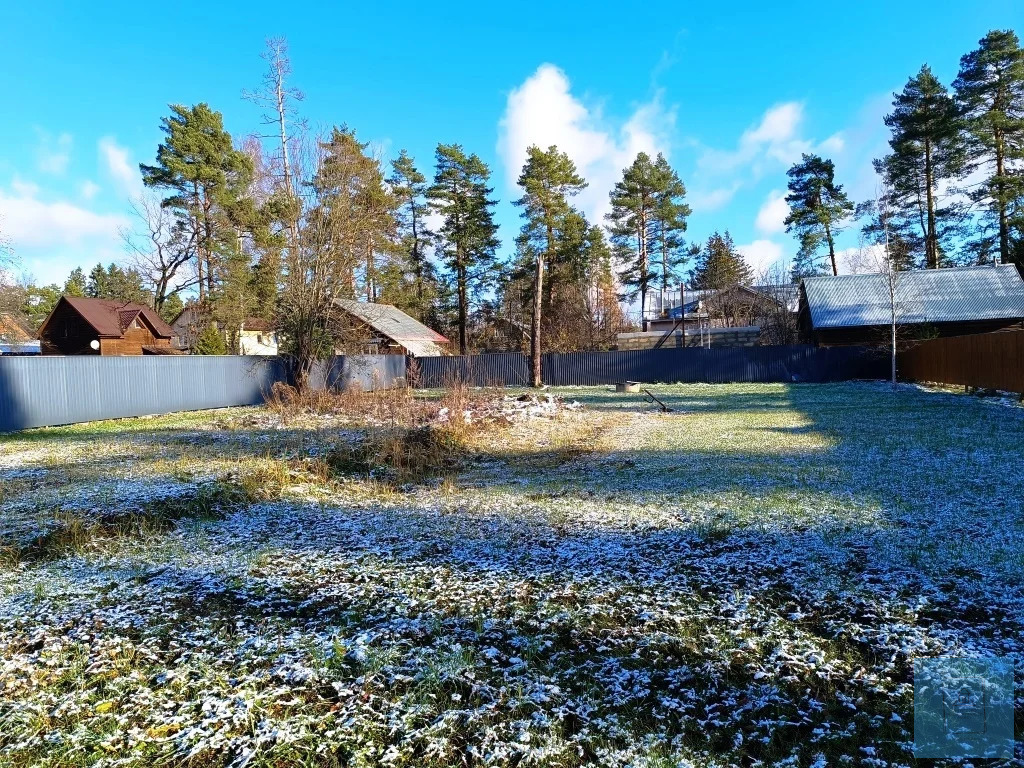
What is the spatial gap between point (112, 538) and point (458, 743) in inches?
143

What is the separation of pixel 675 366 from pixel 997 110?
57.9 feet

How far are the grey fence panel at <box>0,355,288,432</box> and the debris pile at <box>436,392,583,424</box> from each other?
897 cm

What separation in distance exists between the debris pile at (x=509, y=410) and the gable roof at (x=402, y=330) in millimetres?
13307

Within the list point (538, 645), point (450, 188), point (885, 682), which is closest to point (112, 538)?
point (538, 645)

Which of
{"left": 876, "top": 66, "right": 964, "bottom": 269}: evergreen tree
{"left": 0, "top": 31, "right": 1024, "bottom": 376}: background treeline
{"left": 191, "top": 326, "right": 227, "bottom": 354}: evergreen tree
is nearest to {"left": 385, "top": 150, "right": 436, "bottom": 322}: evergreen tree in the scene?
{"left": 0, "top": 31, "right": 1024, "bottom": 376}: background treeline

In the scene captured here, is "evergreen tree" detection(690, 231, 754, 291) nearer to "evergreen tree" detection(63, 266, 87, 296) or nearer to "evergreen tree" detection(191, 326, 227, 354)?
"evergreen tree" detection(191, 326, 227, 354)

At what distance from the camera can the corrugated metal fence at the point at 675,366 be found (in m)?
21.5

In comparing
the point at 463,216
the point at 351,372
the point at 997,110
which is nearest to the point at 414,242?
the point at 463,216

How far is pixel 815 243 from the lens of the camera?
31.0m

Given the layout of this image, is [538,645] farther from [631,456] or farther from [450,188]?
[450,188]

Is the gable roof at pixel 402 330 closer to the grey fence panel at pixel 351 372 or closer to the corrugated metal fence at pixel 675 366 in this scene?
the grey fence panel at pixel 351 372

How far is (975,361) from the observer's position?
13.8 m

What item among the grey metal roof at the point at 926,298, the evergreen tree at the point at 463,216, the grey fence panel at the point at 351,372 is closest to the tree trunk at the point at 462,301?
the evergreen tree at the point at 463,216

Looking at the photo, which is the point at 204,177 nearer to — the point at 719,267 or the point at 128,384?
the point at 128,384
